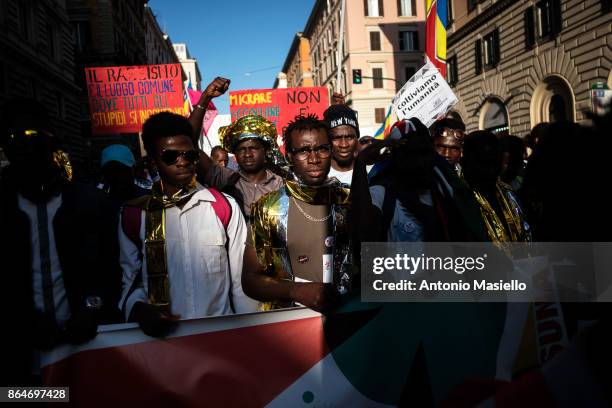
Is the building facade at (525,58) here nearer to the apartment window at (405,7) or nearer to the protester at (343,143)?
the protester at (343,143)

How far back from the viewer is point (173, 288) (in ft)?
7.17

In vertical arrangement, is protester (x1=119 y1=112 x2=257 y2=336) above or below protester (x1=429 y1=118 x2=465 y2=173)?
below

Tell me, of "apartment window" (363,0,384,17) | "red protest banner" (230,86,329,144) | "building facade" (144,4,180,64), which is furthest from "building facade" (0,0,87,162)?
"building facade" (144,4,180,64)

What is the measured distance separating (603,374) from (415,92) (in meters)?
4.53

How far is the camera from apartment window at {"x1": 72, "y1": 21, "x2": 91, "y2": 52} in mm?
→ 32562

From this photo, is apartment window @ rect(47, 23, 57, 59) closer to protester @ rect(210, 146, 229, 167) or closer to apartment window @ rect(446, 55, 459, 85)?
apartment window @ rect(446, 55, 459, 85)

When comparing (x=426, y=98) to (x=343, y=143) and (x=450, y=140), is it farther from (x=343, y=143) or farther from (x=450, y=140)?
(x=343, y=143)

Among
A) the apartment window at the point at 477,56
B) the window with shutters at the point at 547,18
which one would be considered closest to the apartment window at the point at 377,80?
the apartment window at the point at 477,56

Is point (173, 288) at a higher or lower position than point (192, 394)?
higher

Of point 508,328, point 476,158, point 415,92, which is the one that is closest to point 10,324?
point 508,328

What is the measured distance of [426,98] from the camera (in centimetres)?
487

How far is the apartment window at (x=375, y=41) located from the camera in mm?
44688

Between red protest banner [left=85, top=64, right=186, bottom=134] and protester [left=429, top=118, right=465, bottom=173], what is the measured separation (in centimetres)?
586

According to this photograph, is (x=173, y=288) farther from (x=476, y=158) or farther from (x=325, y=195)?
(x=476, y=158)
